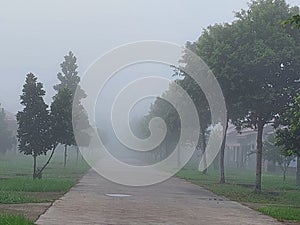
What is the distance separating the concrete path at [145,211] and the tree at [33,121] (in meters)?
9.70

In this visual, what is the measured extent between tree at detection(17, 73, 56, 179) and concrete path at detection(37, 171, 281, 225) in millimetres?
9703

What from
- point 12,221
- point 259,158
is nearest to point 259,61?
point 259,158

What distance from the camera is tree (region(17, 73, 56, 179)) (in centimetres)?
3247

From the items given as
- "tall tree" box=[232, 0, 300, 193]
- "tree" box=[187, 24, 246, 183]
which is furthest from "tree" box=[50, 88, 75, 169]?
"tall tree" box=[232, 0, 300, 193]

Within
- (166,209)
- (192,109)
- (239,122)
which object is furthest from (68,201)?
(192,109)

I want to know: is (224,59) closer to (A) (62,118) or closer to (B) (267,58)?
(B) (267,58)

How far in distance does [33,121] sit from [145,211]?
1635 cm

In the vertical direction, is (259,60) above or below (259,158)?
above

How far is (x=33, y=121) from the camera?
107ft

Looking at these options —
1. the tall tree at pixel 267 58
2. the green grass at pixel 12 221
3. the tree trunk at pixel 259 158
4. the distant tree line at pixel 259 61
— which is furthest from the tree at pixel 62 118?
the green grass at pixel 12 221

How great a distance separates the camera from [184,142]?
62.3m

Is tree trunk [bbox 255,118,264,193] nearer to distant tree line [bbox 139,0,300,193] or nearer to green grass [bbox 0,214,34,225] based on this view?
distant tree line [bbox 139,0,300,193]

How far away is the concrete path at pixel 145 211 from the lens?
15.0 m

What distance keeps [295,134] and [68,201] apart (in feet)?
27.4
